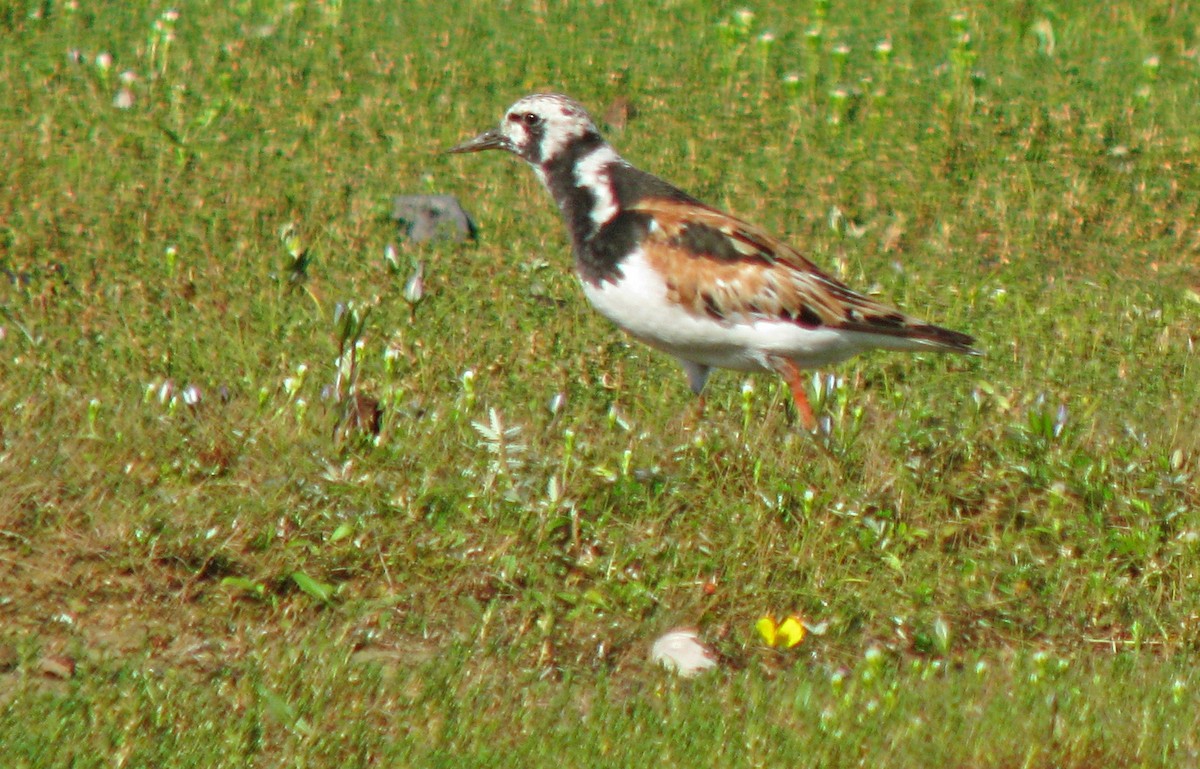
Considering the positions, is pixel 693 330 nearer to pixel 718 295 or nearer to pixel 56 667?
pixel 718 295

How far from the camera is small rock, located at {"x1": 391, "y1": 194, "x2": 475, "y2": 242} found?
959 cm

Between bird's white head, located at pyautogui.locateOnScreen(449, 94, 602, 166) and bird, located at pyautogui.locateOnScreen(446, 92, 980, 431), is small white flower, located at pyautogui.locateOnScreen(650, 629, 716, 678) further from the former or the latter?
bird's white head, located at pyautogui.locateOnScreen(449, 94, 602, 166)

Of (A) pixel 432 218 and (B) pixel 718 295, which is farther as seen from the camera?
(A) pixel 432 218

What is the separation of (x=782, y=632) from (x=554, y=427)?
1616mm

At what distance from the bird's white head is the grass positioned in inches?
38.3

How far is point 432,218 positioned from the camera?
969 centimetres

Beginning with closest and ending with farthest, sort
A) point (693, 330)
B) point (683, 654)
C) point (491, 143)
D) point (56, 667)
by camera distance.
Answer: point (56, 667), point (683, 654), point (693, 330), point (491, 143)

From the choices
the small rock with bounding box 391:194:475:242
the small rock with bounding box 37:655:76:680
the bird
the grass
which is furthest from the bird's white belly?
the small rock with bounding box 37:655:76:680

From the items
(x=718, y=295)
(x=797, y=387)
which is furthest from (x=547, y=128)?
(x=797, y=387)

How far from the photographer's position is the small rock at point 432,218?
378 inches

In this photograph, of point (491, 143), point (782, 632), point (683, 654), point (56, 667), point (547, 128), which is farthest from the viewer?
point (491, 143)

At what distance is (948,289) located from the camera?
30.3 ft

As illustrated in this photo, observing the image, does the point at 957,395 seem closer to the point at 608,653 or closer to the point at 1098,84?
the point at 608,653

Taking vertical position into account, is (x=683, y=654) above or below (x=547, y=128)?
below
